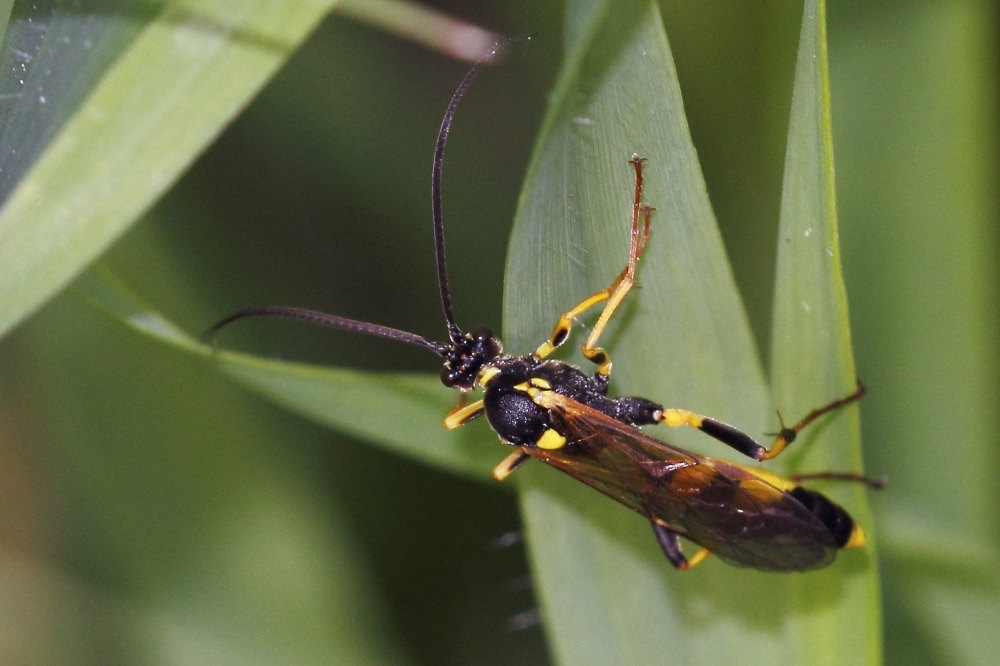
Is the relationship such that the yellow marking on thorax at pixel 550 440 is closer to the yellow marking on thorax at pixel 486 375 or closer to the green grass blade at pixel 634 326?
the green grass blade at pixel 634 326

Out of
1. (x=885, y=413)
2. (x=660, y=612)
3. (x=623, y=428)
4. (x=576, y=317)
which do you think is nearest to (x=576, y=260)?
(x=576, y=317)

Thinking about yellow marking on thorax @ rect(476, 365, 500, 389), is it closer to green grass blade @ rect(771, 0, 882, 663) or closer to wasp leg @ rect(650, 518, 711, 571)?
wasp leg @ rect(650, 518, 711, 571)

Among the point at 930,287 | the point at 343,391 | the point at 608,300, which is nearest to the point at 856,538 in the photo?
the point at 608,300

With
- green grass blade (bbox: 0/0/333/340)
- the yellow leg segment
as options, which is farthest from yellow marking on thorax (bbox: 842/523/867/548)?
green grass blade (bbox: 0/0/333/340)

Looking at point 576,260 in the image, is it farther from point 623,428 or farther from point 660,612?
point 660,612

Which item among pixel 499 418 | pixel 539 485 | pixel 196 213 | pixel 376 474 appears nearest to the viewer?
pixel 539 485

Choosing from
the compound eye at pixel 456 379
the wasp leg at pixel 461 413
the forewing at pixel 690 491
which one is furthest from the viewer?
the compound eye at pixel 456 379

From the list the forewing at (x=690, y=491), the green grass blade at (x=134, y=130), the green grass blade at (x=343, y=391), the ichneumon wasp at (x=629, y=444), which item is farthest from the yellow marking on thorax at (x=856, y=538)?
the green grass blade at (x=134, y=130)
